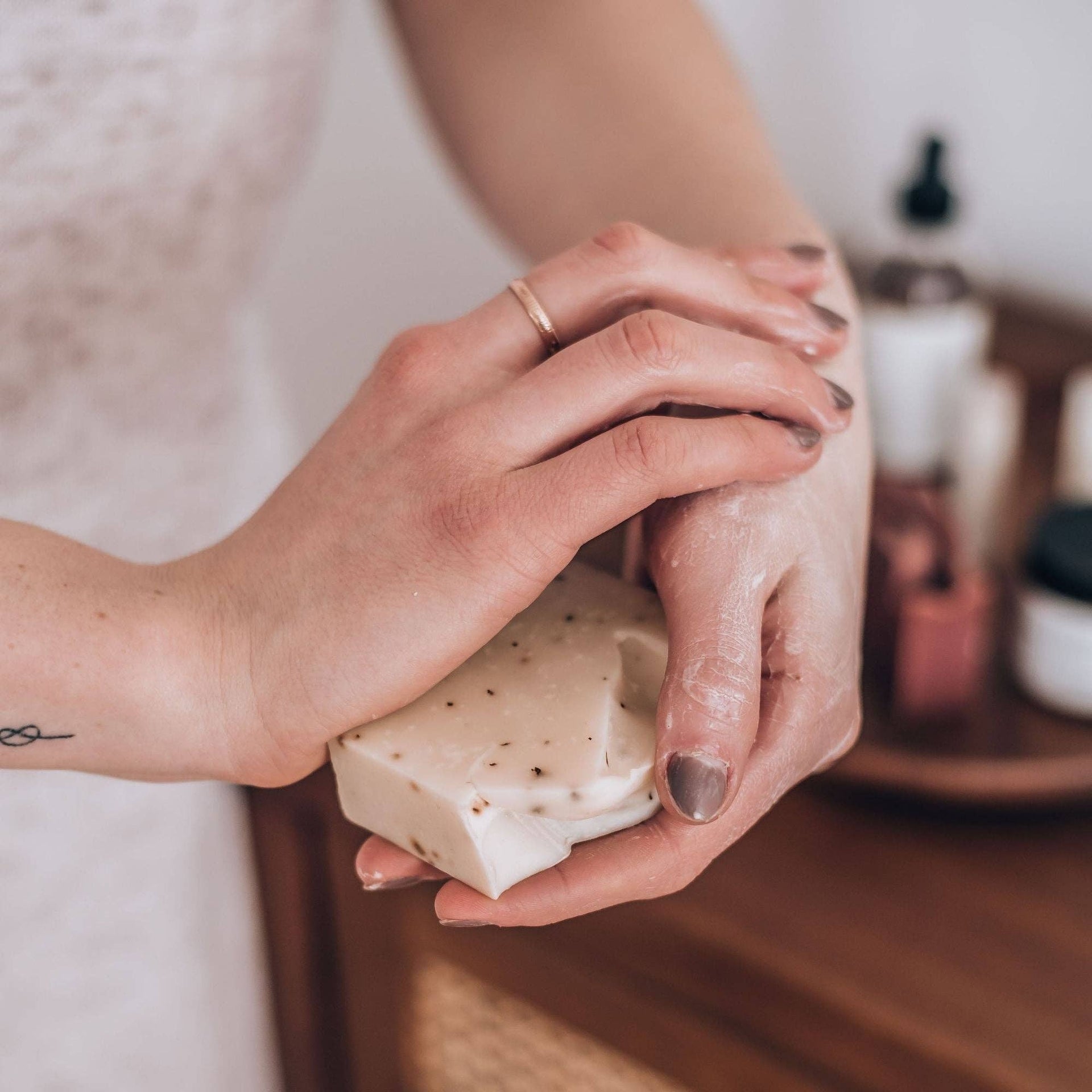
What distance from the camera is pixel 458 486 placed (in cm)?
40

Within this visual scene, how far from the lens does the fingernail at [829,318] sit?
0.49 metres

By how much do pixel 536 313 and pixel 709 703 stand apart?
168 mm

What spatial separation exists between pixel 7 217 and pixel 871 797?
0.60 meters

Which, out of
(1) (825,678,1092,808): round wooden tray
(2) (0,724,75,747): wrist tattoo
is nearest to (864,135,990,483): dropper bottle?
(1) (825,678,1092,808): round wooden tray

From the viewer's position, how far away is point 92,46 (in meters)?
0.60

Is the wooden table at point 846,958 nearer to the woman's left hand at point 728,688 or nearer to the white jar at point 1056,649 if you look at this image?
the white jar at point 1056,649

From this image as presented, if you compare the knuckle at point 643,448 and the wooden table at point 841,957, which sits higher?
the knuckle at point 643,448

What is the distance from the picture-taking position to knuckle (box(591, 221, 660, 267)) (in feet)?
1.48

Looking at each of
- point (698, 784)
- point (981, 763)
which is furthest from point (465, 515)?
point (981, 763)

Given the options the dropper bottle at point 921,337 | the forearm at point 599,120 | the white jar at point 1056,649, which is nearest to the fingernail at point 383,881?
the forearm at point 599,120

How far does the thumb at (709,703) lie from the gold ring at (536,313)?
118 millimetres

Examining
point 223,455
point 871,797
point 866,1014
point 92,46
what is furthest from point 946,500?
point 92,46

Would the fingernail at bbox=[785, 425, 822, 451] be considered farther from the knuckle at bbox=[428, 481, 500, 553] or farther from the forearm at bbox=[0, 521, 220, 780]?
the forearm at bbox=[0, 521, 220, 780]

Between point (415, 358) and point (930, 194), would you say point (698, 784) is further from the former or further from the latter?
point (930, 194)
